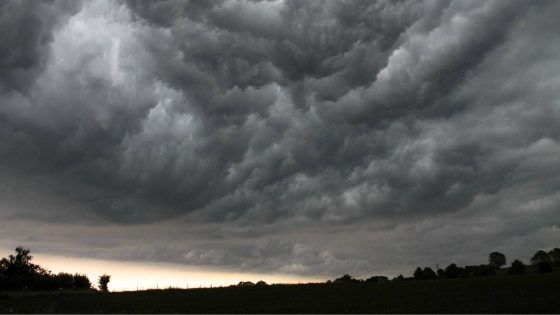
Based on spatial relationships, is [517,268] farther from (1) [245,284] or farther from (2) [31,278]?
(2) [31,278]

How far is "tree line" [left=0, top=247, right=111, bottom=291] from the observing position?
153m

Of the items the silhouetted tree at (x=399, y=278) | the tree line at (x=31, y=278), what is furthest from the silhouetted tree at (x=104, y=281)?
the silhouetted tree at (x=399, y=278)

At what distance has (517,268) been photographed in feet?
619

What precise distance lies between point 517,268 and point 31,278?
147125 mm

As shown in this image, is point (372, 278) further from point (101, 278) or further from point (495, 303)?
point (495, 303)

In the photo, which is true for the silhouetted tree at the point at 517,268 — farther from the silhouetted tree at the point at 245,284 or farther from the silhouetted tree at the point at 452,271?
the silhouetted tree at the point at 245,284

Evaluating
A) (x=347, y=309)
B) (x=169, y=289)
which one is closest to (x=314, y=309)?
(x=347, y=309)

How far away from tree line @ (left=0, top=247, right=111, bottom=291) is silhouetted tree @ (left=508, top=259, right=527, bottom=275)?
124946 millimetres

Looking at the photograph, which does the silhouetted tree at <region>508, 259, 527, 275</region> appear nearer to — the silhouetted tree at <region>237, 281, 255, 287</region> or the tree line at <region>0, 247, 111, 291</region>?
the silhouetted tree at <region>237, 281, 255, 287</region>

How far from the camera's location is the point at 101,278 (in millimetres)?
159750

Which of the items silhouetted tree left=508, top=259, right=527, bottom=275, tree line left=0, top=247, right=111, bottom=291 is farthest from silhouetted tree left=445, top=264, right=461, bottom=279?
tree line left=0, top=247, right=111, bottom=291

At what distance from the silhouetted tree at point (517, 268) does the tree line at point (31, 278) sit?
125 m

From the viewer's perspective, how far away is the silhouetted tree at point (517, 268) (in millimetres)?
186750

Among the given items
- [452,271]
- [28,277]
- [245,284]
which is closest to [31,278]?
[28,277]
